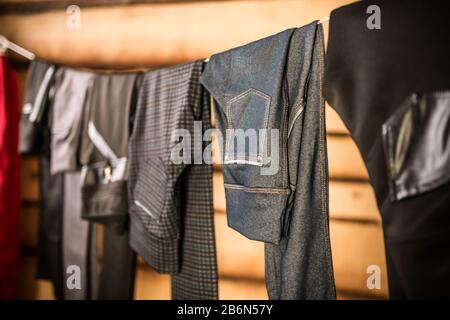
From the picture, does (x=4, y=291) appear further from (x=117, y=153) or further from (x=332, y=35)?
(x=332, y=35)

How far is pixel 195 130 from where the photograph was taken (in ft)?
3.29

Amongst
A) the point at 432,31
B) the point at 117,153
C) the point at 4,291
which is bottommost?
the point at 4,291

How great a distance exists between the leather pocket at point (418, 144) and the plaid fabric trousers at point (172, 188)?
565 mm

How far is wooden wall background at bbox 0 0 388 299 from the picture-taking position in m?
1.13

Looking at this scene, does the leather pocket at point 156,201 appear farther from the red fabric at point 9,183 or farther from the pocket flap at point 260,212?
the red fabric at point 9,183

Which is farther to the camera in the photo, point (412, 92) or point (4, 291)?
point (4, 291)

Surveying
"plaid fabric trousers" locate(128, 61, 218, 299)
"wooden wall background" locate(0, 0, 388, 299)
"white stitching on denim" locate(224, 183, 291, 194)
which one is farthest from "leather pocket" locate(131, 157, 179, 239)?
"wooden wall background" locate(0, 0, 388, 299)

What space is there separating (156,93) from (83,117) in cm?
33

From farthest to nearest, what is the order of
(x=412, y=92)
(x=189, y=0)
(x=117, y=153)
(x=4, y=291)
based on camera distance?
(x=4, y=291) < (x=189, y=0) < (x=117, y=153) < (x=412, y=92)

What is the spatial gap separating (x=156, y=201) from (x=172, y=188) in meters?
0.08

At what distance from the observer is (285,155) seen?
2.66 ft

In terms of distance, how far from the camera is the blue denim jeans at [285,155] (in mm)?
800

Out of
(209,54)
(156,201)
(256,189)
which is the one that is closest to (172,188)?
(156,201)
